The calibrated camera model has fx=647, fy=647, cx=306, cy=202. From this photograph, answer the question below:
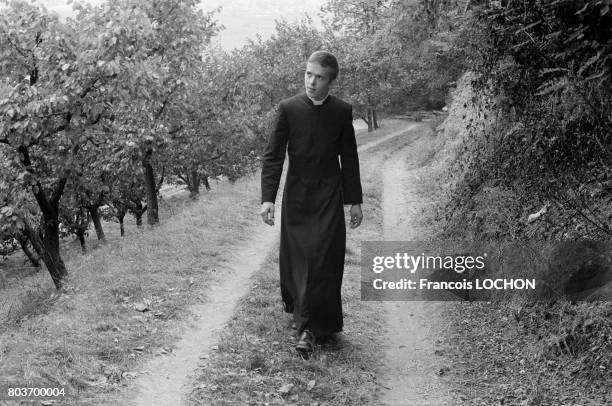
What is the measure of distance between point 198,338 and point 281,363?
136cm

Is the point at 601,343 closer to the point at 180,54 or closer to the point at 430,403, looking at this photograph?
the point at 430,403

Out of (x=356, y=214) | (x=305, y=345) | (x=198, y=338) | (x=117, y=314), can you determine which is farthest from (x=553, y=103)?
(x=117, y=314)

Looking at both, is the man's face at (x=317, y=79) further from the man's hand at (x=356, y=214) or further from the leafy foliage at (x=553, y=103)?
the leafy foliage at (x=553, y=103)

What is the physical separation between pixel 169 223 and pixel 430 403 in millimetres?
9813

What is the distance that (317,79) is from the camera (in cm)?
655

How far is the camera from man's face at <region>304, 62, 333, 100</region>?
652 cm

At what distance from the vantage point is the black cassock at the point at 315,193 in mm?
6754

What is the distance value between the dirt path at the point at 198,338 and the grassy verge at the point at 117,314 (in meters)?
0.18

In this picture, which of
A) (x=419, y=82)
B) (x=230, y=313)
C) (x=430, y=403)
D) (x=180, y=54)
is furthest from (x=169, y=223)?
(x=419, y=82)

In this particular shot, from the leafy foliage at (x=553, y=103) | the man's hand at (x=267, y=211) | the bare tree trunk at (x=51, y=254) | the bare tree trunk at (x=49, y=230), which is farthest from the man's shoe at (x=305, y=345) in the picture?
the bare tree trunk at (x=49, y=230)

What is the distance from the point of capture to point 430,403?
5.97 m

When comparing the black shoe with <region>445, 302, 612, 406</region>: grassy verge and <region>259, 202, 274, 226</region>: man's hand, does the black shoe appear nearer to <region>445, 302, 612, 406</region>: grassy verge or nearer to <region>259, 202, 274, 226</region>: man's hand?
<region>445, 302, 612, 406</region>: grassy verge

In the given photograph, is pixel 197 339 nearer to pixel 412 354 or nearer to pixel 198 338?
pixel 198 338

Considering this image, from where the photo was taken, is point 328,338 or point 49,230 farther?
point 49,230
